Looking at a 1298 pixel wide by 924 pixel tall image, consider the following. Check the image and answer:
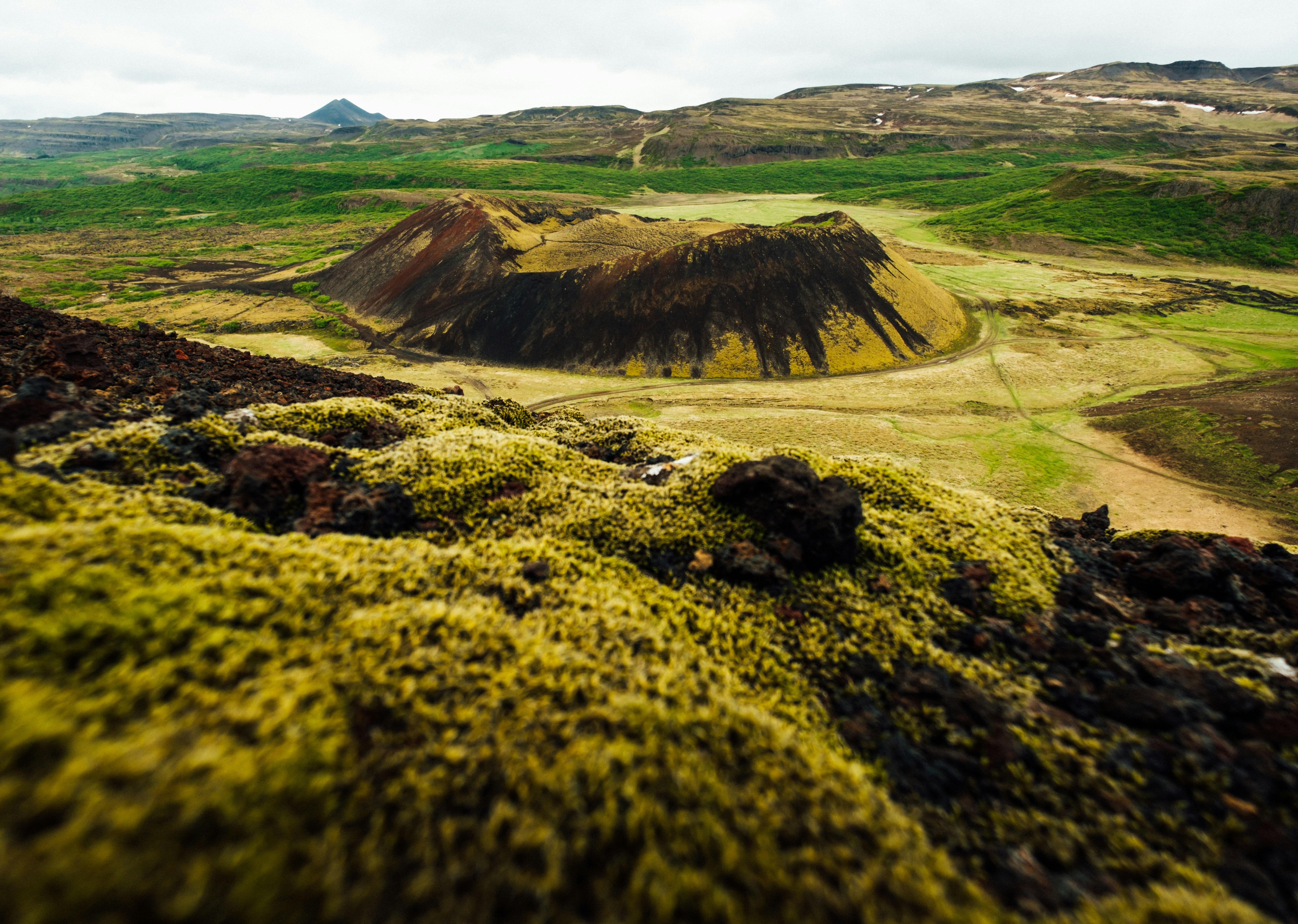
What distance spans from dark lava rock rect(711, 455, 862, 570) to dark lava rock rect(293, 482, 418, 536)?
3914 millimetres

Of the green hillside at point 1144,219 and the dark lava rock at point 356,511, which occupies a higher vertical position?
the green hillside at point 1144,219

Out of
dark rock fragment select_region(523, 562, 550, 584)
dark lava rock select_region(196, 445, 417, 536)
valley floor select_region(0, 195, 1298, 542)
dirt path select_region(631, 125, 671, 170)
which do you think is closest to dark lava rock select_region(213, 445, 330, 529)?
dark lava rock select_region(196, 445, 417, 536)

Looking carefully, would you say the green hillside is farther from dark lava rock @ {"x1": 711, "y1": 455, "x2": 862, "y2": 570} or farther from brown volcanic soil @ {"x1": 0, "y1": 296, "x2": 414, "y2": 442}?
brown volcanic soil @ {"x1": 0, "y1": 296, "x2": 414, "y2": 442}

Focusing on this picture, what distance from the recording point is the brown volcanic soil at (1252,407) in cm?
1875

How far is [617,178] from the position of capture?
395 feet

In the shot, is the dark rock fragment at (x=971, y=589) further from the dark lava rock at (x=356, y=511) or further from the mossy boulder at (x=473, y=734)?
the dark lava rock at (x=356, y=511)

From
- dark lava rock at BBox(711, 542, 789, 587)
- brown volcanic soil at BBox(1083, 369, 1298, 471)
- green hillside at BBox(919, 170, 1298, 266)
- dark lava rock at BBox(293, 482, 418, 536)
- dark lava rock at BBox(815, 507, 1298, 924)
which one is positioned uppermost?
green hillside at BBox(919, 170, 1298, 266)

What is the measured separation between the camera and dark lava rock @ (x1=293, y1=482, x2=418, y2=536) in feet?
17.4

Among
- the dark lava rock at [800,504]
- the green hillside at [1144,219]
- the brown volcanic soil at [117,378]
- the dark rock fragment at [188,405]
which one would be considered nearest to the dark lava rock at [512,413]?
the brown volcanic soil at [117,378]

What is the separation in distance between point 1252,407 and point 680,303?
27.9m

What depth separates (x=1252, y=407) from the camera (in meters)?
21.8

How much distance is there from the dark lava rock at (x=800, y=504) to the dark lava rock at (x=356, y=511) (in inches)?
154

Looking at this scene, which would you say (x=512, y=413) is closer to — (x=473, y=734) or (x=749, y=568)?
(x=749, y=568)

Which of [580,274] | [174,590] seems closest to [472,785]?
[174,590]
